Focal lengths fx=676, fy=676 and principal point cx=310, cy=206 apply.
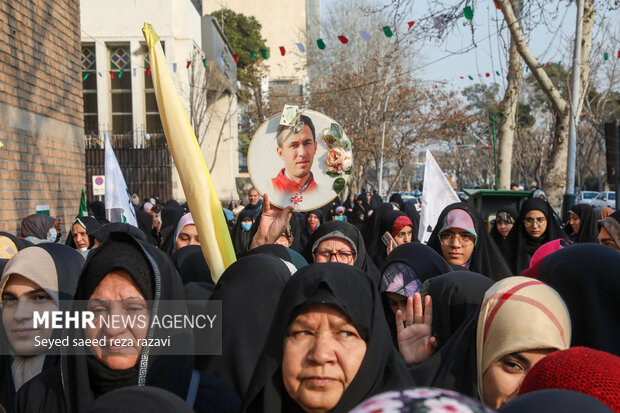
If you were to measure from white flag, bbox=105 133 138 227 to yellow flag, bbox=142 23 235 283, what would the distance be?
14.0ft

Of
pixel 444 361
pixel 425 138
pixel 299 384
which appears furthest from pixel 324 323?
pixel 425 138

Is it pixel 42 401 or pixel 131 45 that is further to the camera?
pixel 131 45

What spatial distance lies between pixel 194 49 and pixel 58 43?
58.4 ft

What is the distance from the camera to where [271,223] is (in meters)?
4.07

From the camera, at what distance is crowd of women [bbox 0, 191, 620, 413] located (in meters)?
1.67

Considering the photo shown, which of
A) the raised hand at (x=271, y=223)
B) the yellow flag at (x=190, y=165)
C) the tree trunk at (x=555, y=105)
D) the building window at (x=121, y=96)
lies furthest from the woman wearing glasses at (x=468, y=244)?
the building window at (x=121, y=96)

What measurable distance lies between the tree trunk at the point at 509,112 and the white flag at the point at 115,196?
8.19 m

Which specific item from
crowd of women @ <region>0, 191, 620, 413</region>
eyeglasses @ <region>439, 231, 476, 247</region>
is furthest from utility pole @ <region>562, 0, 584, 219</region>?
crowd of women @ <region>0, 191, 620, 413</region>

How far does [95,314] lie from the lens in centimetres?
245

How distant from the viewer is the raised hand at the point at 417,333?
3.05 meters

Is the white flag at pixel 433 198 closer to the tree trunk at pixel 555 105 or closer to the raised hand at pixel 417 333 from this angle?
the raised hand at pixel 417 333

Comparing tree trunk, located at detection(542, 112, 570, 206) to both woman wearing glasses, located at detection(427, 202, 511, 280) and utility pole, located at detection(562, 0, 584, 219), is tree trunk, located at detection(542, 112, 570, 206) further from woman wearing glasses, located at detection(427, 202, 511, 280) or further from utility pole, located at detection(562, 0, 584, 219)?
woman wearing glasses, located at detection(427, 202, 511, 280)

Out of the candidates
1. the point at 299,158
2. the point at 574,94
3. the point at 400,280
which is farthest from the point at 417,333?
the point at 574,94

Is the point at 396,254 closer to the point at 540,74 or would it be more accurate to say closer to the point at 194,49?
the point at 540,74
